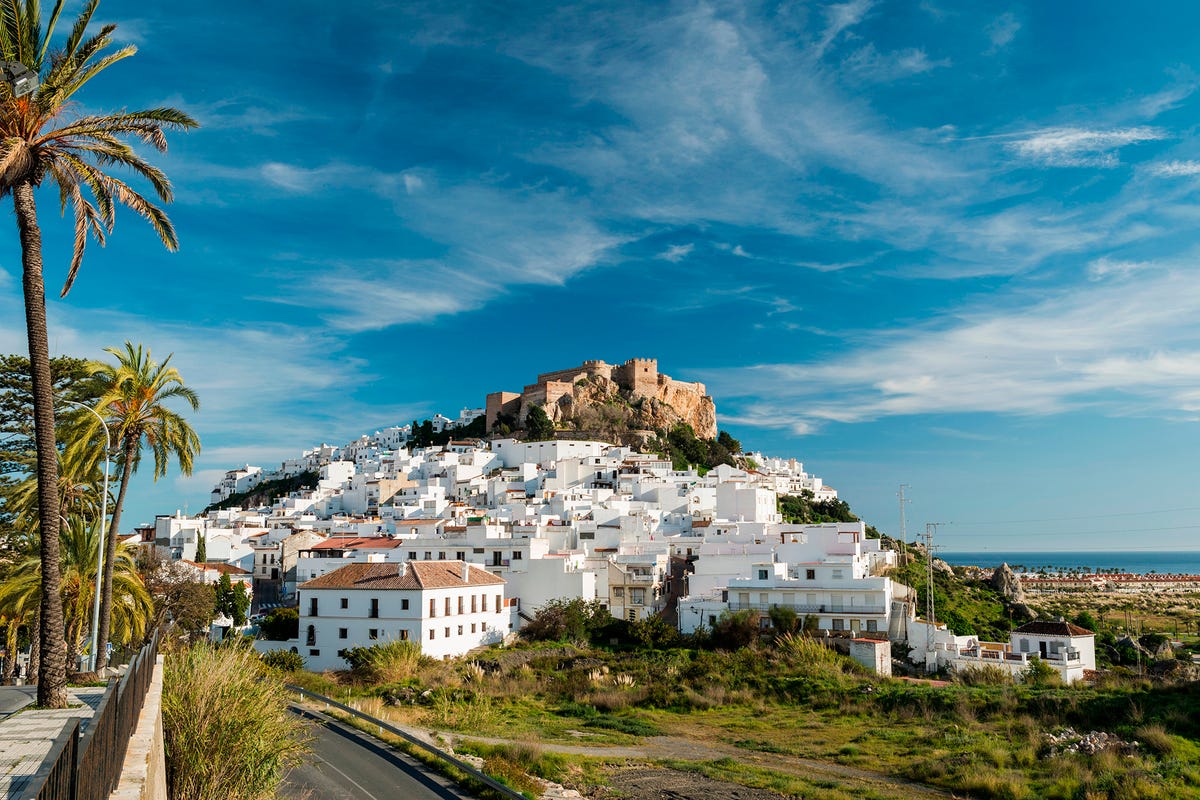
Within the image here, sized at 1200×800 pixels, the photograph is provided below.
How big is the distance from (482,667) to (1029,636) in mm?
24794

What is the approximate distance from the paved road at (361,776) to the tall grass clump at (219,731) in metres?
3.55

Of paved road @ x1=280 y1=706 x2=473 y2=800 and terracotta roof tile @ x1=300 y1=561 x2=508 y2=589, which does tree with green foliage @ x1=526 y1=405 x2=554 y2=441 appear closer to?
terracotta roof tile @ x1=300 y1=561 x2=508 y2=589

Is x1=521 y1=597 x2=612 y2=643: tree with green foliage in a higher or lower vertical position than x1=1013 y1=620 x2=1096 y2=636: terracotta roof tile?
lower

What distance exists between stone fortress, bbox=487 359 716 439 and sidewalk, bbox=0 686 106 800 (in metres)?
101

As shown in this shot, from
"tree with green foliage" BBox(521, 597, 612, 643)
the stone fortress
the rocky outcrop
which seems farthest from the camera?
the stone fortress

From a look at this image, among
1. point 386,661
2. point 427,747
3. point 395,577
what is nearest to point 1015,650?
point 386,661

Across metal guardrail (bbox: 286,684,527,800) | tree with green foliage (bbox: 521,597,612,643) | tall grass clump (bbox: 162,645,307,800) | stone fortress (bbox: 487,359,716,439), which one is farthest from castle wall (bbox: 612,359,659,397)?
tall grass clump (bbox: 162,645,307,800)

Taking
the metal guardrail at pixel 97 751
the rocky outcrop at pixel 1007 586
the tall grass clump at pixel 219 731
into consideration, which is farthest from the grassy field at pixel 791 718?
the rocky outcrop at pixel 1007 586

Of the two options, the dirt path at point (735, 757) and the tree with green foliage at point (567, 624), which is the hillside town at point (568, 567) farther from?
the dirt path at point (735, 757)

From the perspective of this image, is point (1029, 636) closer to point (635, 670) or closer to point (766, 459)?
point (635, 670)

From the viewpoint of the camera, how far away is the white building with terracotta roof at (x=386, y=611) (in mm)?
38594

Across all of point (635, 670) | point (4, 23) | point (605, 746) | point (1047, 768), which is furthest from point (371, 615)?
point (4, 23)

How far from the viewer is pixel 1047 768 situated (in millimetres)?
21531

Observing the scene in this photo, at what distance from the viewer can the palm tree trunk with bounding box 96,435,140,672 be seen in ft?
59.1
